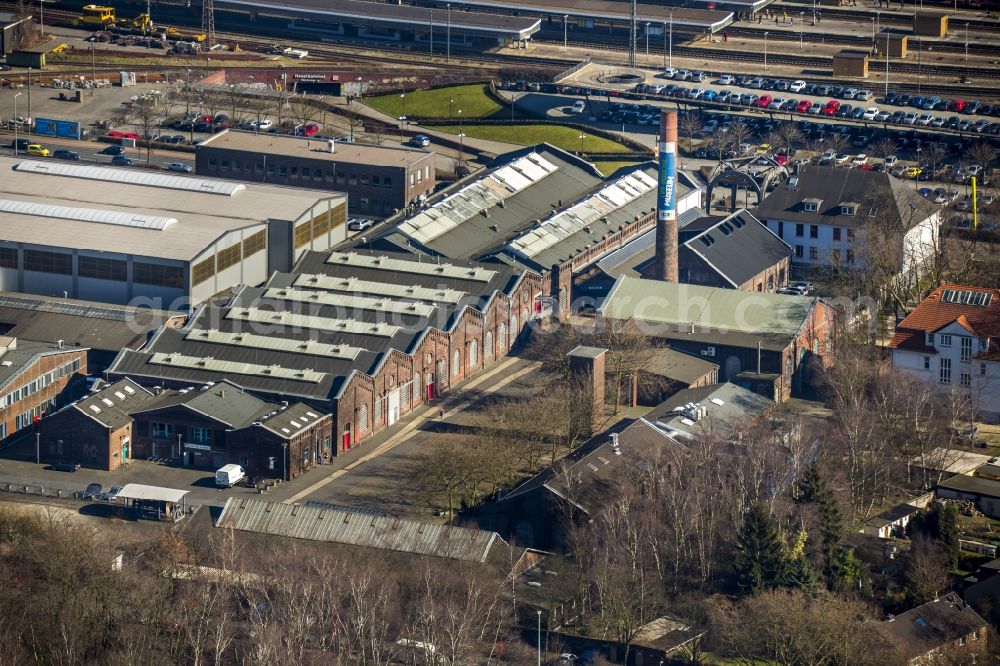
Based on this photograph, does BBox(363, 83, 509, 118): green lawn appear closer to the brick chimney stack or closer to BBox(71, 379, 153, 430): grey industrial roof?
the brick chimney stack

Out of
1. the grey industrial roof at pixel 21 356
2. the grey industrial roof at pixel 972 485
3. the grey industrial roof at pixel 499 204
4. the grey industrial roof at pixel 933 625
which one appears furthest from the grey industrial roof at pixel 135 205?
the grey industrial roof at pixel 933 625

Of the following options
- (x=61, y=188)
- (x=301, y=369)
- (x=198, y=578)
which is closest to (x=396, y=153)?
(x=61, y=188)

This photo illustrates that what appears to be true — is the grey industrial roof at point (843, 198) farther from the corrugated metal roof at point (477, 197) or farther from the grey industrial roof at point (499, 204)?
the corrugated metal roof at point (477, 197)

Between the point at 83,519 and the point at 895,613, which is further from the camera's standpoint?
the point at 83,519

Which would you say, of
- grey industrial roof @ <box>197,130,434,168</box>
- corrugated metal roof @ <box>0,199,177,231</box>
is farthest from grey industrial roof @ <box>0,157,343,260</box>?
grey industrial roof @ <box>197,130,434,168</box>

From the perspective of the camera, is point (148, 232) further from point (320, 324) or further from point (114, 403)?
point (114, 403)

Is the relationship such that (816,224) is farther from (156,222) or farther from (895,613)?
(895,613)

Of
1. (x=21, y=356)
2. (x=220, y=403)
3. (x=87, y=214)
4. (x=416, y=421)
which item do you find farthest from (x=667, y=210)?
(x=21, y=356)
